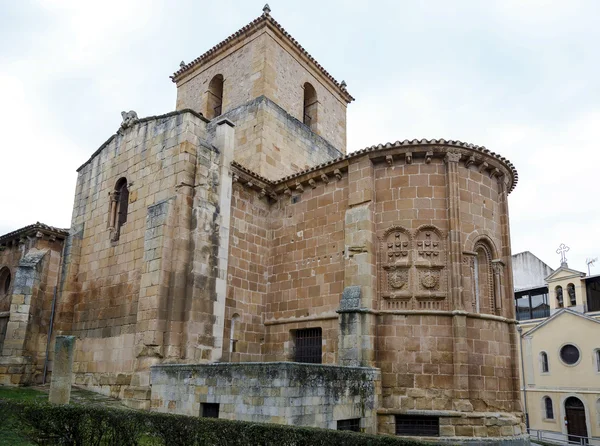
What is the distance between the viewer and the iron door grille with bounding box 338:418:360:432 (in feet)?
35.4

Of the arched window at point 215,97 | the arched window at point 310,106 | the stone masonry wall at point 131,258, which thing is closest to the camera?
the stone masonry wall at point 131,258

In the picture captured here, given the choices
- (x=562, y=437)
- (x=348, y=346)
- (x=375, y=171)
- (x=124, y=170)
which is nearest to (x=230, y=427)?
(x=348, y=346)

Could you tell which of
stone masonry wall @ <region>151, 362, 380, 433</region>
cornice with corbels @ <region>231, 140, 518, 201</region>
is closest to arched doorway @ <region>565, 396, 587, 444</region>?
cornice with corbels @ <region>231, 140, 518, 201</region>

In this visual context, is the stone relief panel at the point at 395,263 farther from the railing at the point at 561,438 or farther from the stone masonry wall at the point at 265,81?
the railing at the point at 561,438

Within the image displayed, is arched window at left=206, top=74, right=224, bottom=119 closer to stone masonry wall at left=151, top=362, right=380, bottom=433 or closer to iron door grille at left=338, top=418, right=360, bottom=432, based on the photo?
stone masonry wall at left=151, top=362, right=380, bottom=433

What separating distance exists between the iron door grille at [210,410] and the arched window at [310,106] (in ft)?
47.0

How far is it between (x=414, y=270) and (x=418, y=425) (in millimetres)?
3725

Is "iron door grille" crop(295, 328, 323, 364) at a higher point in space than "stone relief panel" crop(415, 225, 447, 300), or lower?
lower

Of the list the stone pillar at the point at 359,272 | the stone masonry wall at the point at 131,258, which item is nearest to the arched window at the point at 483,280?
the stone pillar at the point at 359,272

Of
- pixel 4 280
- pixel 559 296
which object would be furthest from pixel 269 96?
pixel 559 296

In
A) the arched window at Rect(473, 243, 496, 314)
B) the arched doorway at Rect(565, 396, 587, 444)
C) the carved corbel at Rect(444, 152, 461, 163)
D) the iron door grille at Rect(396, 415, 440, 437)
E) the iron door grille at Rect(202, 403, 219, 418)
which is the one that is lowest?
the arched doorway at Rect(565, 396, 587, 444)

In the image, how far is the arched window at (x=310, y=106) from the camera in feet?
74.0

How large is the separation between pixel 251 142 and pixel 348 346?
9345 millimetres

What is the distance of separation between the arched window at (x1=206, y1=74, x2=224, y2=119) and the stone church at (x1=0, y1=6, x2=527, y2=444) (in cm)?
537
